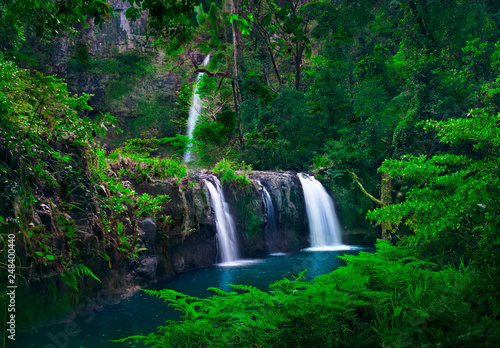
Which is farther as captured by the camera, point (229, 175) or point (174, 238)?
point (229, 175)

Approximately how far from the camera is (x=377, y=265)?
3.46 meters

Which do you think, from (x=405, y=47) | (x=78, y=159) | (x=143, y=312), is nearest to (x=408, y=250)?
(x=143, y=312)

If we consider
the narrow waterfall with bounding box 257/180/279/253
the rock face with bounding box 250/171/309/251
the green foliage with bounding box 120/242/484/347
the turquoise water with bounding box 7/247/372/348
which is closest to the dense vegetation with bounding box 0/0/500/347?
the green foliage with bounding box 120/242/484/347

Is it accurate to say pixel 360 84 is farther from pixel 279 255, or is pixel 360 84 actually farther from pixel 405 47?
pixel 279 255

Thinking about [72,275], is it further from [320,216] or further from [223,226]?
[320,216]

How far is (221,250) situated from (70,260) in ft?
20.5

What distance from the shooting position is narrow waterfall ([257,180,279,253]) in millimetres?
12973

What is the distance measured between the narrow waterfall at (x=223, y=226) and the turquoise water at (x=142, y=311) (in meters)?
0.75

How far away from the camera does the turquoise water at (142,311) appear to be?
15.7 feet

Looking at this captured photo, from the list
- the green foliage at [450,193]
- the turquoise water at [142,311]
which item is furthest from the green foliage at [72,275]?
the green foliage at [450,193]

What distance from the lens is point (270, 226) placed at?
13.2 m

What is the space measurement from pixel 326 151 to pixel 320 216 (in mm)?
3921

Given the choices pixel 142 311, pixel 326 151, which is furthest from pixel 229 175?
pixel 326 151

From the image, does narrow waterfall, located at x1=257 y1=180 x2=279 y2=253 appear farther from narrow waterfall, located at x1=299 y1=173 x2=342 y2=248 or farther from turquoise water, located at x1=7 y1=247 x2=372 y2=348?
turquoise water, located at x1=7 y1=247 x2=372 y2=348
